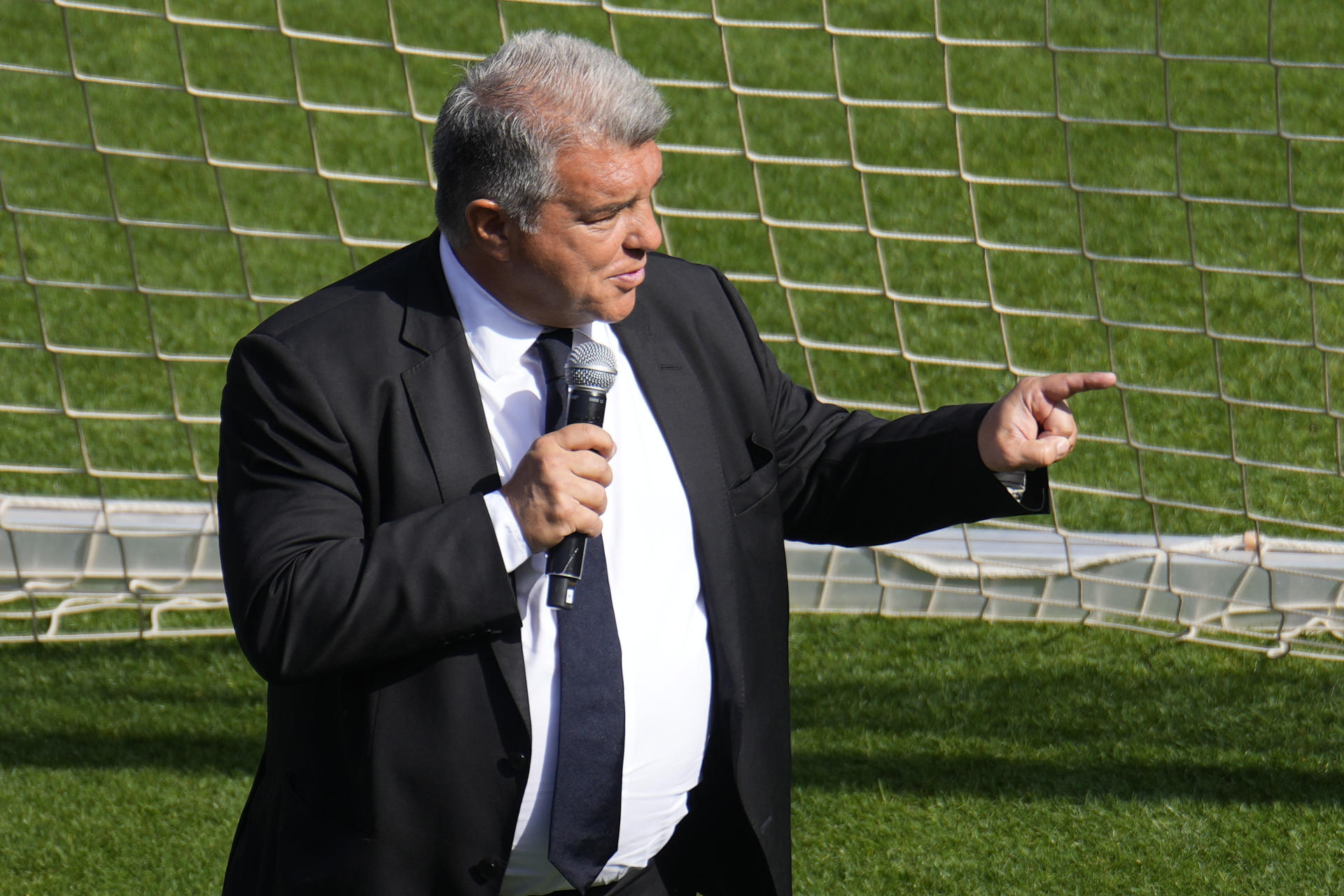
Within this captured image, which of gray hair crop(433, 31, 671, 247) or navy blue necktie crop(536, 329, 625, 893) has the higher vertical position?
gray hair crop(433, 31, 671, 247)

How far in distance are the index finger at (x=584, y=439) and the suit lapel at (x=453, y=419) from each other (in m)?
0.20

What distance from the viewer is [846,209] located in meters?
6.82

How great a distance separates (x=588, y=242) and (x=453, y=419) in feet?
0.97

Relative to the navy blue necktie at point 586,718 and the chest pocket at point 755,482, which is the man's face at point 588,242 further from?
the chest pocket at point 755,482

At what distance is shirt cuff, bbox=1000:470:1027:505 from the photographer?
2.22m

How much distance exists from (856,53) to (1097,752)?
5.00 metres

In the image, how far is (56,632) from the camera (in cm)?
423

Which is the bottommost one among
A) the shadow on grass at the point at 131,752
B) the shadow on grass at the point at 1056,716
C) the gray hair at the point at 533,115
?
the shadow on grass at the point at 1056,716

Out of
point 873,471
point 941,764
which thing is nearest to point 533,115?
point 873,471

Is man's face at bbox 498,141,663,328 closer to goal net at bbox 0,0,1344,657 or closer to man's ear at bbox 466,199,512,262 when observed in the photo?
man's ear at bbox 466,199,512,262

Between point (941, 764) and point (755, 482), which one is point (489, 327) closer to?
point (755, 482)

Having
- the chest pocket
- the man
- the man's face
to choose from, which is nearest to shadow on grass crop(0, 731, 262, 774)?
the man

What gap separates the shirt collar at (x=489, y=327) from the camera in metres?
Result: 2.06

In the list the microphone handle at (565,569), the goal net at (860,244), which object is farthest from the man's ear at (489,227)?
the goal net at (860,244)
